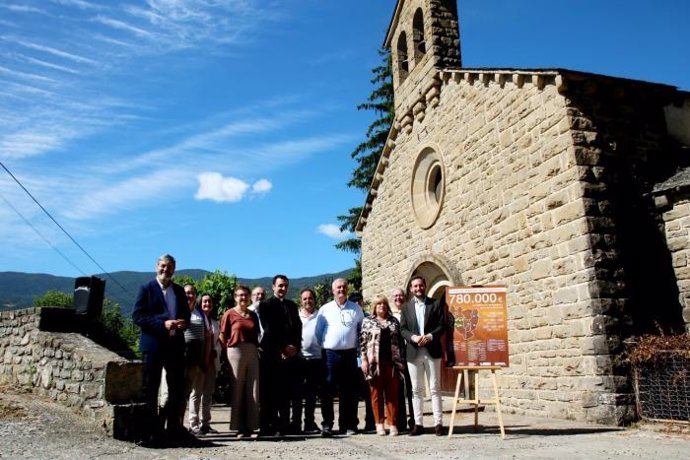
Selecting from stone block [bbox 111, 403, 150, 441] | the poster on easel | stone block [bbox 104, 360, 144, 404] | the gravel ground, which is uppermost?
the poster on easel

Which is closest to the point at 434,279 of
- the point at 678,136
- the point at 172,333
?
the point at 678,136

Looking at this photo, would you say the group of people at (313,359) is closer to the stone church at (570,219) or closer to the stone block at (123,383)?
the stone block at (123,383)

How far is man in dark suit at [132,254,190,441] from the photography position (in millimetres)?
5339

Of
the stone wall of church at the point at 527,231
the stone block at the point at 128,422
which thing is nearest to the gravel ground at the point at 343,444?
the stone block at the point at 128,422

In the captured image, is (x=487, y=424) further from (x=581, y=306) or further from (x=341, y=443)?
(x=341, y=443)

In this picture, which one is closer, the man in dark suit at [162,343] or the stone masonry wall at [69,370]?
the man in dark suit at [162,343]

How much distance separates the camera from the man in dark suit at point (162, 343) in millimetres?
5339

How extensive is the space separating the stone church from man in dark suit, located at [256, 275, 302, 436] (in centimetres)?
385

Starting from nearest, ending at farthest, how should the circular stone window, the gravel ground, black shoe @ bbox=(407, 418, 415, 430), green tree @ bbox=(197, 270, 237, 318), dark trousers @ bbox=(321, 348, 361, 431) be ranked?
the gravel ground < dark trousers @ bbox=(321, 348, 361, 431) < black shoe @ bbox=(407, 418, 415, 430) < the circular stone window < green tree @ bbox=(197, 270, 237, 318)

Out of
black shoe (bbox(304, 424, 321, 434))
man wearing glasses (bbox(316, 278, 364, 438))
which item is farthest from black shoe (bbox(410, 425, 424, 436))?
black shoe (bbox(304, 424, 321, 434))

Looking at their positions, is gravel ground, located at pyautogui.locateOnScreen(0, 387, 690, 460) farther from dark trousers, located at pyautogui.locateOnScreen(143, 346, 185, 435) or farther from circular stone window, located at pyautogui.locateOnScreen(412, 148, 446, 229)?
circular stone window, located at pyautogui.locateOnScreen(412, 148, 446, 229)

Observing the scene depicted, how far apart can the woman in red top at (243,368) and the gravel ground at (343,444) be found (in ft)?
0.90

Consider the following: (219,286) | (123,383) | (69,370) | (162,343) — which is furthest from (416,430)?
(219,286)

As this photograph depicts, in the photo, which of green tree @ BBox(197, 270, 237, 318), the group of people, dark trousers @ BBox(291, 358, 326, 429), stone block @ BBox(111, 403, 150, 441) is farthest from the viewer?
green tree @ BBox(197, 270, 237, 318)
